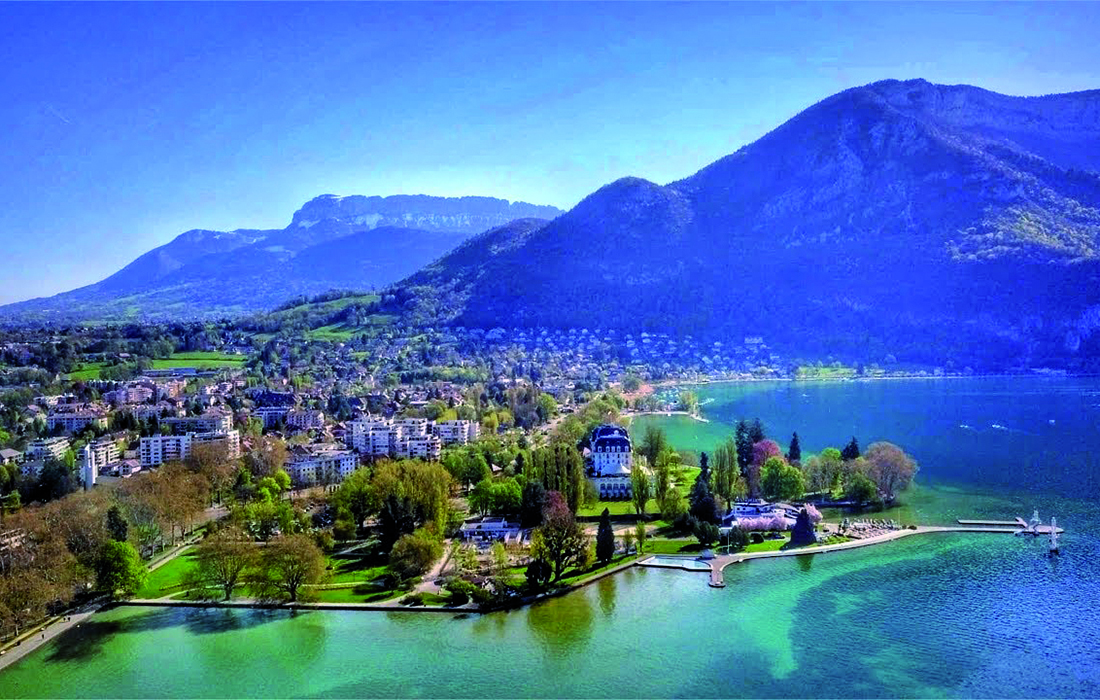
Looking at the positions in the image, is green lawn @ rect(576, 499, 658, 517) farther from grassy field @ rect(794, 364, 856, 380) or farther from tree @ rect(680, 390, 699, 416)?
grassy field @ rect(794, 364, 856, 380)

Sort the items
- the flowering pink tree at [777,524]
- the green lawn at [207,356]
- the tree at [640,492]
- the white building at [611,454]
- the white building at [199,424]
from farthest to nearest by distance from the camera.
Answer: the green lawn at [207,356]
the white building at [199,424]
the white building at [611,454]
the tree at [640,492]
the flowering pink tree at [777,524]

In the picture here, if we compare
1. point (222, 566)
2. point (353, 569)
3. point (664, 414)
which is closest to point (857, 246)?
point (664, 414)

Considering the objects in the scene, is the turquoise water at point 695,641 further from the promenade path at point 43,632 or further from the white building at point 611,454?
the white building at point 611,454

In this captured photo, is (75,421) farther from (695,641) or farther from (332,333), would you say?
(332,333)

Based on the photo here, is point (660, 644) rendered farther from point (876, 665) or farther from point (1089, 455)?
point (1089, 455)

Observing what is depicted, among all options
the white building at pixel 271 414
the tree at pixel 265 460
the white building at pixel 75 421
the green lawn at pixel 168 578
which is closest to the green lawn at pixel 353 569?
the green lawn at pixel 168 578

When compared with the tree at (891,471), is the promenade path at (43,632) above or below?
below
